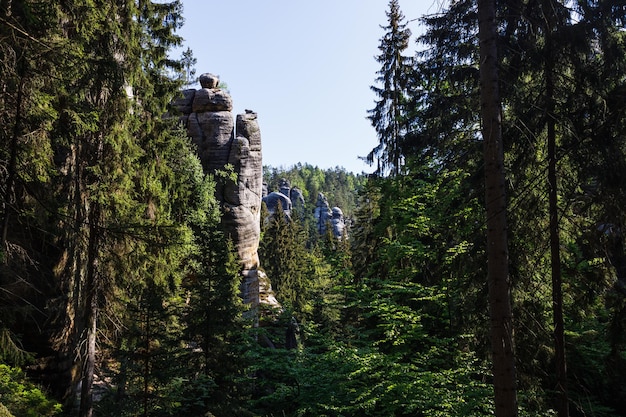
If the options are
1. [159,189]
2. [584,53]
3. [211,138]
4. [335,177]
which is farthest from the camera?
[335,177]

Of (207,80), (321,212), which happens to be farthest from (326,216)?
(207,80)

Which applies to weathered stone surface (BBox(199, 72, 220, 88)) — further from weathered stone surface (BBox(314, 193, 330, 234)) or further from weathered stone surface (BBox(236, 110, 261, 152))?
weathered stone surface (BBox(314, 193, 330, 234))

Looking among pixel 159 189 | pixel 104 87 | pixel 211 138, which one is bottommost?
pixel 159 189

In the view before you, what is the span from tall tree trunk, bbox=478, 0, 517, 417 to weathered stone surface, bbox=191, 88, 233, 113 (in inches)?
1204

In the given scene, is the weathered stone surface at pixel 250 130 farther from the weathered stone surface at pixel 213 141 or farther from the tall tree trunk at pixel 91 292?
the tall tree trunk at pixel 91 292

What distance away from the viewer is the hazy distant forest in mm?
5848

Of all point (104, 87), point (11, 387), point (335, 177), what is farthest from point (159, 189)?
point (335, 177)

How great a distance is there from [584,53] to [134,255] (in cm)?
1058

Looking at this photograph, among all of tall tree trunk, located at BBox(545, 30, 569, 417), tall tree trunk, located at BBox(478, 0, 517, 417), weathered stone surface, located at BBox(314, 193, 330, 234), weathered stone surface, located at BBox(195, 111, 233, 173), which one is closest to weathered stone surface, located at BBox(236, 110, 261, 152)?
weathered stone surface, located at BBox(195, 111, 233, 173)

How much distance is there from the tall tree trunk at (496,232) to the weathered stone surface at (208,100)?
30584mm

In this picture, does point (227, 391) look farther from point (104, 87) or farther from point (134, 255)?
point (104, 87)

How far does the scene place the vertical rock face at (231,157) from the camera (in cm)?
3142

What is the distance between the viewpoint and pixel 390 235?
14461 mm

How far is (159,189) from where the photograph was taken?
11.1 metres
